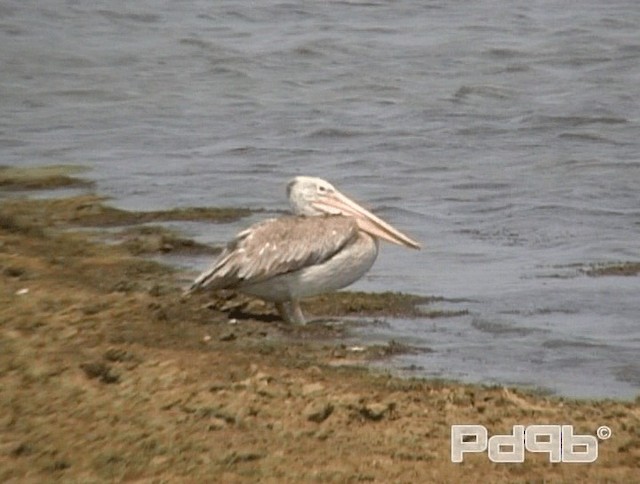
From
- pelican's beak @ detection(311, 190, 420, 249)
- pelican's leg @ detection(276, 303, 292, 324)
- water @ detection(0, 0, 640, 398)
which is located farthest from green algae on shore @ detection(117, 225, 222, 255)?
pelican's leg @ detection(276, 303, 292, 324)

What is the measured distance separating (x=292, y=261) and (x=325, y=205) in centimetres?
83

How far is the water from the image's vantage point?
1094 cm

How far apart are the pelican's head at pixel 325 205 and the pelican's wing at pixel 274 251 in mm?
414

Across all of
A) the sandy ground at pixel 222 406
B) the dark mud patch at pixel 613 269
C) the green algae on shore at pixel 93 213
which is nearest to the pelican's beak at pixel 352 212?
the sandy ground at pixel 222 406

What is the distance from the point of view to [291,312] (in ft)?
34.6

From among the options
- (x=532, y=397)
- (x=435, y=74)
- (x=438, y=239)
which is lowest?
(x=435, y=74)

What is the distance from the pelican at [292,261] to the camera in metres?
10.5

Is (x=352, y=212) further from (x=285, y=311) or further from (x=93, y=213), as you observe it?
(x=93, y=213)

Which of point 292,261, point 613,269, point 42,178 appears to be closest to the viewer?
point 292,261

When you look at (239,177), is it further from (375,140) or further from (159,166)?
(375,140)

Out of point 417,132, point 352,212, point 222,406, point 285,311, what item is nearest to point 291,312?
point 285,311

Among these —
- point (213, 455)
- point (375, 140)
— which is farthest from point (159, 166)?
point (213, 455)

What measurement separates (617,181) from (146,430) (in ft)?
31.2

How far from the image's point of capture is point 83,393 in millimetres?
7914
